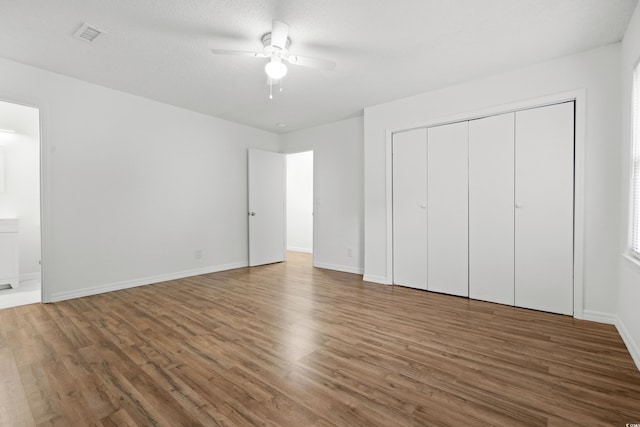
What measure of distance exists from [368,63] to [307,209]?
15.9 feet

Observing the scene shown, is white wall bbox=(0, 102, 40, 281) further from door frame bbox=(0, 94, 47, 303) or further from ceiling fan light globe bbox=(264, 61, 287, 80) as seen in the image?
ceiling fan light globe bbox=(264, 61, 287, 80)

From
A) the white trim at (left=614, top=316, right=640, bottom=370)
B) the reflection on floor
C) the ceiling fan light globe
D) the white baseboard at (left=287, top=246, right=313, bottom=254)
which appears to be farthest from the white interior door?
the white trim at (left=614, top=316, right=640, bottom=370)

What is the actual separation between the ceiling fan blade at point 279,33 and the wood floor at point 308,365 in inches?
96.7

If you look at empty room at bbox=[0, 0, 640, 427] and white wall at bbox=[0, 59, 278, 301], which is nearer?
empty room at bbox=[0, 0, 640, 427]

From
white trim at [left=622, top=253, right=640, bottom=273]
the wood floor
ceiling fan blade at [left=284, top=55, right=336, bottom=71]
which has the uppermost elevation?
ceiling fan blade at [left=284, top=55, right=336, bottom=71]

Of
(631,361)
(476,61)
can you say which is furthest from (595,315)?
(476,61)

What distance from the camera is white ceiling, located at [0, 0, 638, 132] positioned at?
7.22 ft

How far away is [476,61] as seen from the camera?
3000 mm

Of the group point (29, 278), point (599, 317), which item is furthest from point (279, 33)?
point (29, 278)

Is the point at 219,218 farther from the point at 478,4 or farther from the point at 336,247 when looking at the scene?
the point at 478,4

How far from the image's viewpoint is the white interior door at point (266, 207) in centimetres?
553

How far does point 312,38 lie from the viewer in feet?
8.49

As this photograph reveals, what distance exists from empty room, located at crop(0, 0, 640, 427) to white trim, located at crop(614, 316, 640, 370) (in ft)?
0.07

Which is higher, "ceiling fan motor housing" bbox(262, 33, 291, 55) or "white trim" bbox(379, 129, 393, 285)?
"ceiling fan motor housing" bbox(262, 33, 291, 55)
